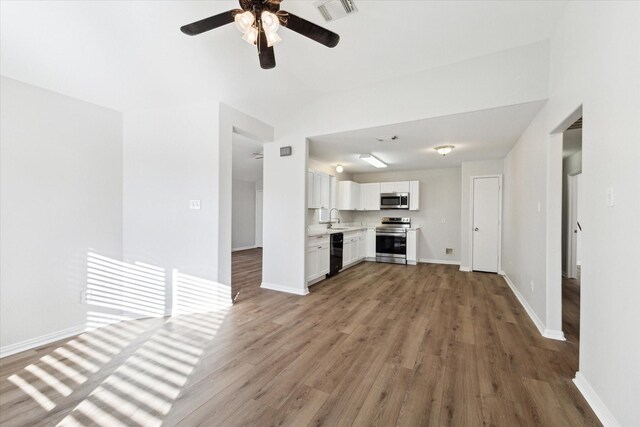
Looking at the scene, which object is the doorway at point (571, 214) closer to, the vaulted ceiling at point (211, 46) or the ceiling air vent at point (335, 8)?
the vaulted ceiling at point (211, 46)

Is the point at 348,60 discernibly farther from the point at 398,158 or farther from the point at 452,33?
the point at 398,158

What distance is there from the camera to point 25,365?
7.13 ft

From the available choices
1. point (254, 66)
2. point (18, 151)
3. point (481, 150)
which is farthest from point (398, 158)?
point (18, 151)

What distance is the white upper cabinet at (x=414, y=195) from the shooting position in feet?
21.3

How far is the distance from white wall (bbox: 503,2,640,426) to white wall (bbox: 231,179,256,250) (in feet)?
25.4

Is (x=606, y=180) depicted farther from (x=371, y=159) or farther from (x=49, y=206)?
(x=49, y=206)

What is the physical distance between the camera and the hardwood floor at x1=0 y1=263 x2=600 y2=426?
1604 millimetres

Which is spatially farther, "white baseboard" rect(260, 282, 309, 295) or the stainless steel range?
the stainless steel range

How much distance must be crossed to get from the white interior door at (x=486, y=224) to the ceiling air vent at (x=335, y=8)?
4663 millimetres

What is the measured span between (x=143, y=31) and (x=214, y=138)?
3.73 feet

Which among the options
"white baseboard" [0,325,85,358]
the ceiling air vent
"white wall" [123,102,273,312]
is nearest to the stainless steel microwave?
"white wall" [123,102,273,312]

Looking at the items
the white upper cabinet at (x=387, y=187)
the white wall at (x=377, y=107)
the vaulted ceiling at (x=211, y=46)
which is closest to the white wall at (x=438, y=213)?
the white upper cabinet at (x=387, y=187)

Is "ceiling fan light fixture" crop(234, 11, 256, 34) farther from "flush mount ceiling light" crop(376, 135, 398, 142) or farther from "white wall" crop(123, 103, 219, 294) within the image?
"flush mount ceiling light" crop(376, 135, 398, 142)

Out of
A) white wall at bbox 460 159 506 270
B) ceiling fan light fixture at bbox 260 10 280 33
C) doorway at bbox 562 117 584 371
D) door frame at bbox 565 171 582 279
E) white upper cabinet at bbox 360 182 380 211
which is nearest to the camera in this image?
ceiling fan light fixture at bbox 260 10 280 33
